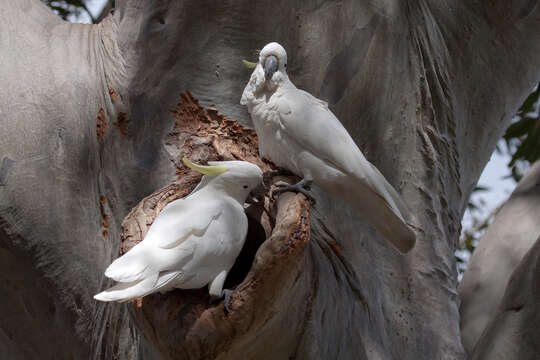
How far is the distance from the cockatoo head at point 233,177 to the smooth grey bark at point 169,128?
27 cm

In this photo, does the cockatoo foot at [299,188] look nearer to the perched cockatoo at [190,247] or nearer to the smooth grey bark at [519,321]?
the perched cockatoo at [190,247]

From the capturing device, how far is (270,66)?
1616 mm

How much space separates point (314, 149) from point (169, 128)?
0.47m

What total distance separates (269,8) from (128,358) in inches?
44.7

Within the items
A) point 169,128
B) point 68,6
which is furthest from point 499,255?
point 68,6

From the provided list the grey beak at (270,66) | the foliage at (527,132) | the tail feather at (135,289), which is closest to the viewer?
the tail feather at (135,289)

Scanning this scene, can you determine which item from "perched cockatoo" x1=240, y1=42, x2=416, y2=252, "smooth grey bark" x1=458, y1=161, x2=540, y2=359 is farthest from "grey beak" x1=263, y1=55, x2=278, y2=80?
"smooth grey bark" x1=458, y1=161, x2=540, y2=359

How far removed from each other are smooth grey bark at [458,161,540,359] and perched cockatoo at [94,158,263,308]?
3.80 ft

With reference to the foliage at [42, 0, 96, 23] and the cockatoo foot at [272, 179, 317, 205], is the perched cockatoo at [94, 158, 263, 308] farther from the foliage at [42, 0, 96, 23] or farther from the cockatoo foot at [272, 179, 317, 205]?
the foliage at [42, 0, 96, 23]

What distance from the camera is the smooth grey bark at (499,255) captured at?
6.95ft

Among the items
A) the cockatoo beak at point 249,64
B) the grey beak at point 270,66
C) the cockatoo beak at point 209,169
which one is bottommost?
the cockatoo beak at point 209,169

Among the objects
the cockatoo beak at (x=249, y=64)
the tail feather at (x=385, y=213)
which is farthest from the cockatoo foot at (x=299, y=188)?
the cockatoo beak at (x=249, y=64)

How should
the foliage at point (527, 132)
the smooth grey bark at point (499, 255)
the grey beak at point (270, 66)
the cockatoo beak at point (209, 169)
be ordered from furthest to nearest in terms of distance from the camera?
1. the foliage at point (527, 132)
2. the smooth grey bark at point (499, 255)
3. the grey beak at point (270, 66)
4. the cockatoo beak at point (209, 169)

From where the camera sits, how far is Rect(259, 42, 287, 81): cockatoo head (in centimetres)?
162
